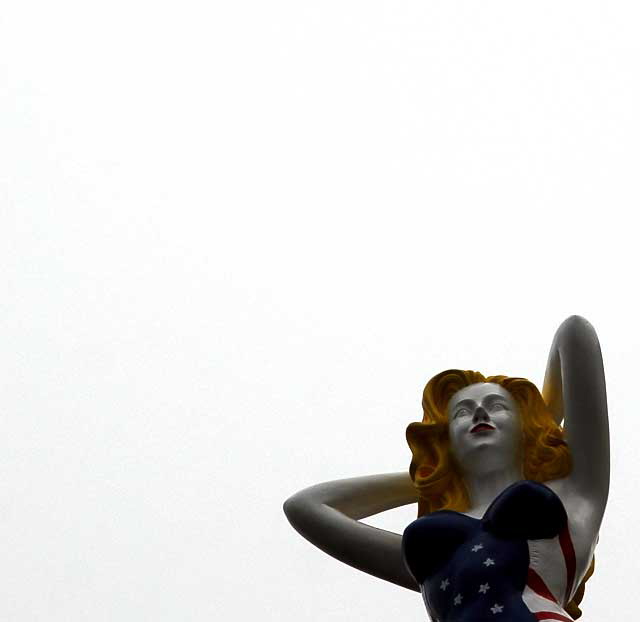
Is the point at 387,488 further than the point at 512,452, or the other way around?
the point at 387,488

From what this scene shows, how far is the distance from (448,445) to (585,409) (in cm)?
74

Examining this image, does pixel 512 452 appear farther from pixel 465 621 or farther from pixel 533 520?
pixel 465 621

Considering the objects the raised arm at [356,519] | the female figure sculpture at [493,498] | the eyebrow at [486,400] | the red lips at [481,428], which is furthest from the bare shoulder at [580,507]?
the raised arm at [356,519]

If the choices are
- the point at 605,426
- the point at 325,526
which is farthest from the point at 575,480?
the point at 325,526

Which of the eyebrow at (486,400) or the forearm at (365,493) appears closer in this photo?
the eyebrow at (486,400)

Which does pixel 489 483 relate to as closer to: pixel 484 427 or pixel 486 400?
pixel 484 427

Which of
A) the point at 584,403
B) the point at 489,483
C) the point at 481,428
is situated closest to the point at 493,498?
the point at 489,483

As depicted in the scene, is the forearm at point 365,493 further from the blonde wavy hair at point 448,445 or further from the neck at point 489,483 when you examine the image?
the neck at point 489,483

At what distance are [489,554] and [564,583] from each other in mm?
419

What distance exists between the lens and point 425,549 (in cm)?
601

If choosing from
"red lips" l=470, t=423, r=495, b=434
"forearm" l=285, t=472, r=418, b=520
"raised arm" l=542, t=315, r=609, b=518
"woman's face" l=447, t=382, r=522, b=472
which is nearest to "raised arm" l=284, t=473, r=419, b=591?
"forearm" l=285, t=472, r=418, b=520

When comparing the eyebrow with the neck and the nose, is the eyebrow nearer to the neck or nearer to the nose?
the nose

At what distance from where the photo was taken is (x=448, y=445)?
6.63 metres

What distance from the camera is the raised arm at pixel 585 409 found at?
633 centimetres
